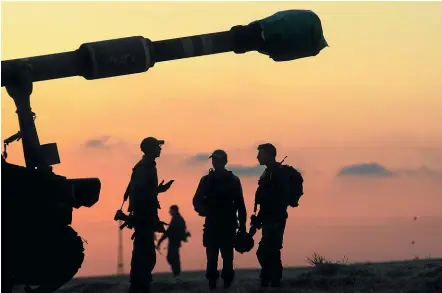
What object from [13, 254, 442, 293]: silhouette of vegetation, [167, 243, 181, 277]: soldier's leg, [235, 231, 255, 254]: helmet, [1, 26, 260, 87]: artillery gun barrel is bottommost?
[13, 254, 442, 293]: silhouette of vegetation

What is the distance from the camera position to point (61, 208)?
12.1m

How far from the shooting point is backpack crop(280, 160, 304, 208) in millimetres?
16359

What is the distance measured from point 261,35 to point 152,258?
3770mm

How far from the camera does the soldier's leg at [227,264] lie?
16.2 meters

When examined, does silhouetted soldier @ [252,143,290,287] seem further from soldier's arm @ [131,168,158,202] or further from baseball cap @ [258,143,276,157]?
soldier's arm @ [131,168,158,202]

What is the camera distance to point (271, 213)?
16.4m

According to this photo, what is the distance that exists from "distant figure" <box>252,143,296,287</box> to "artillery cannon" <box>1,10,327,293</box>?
2.90 meters

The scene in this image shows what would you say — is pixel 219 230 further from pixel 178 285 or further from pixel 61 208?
pixel 61 208

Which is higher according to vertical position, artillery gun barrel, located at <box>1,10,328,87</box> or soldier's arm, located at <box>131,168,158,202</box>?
artillery gun barrel, located at <box>1,10,328,87</box>

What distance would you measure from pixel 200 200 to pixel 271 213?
116 cm

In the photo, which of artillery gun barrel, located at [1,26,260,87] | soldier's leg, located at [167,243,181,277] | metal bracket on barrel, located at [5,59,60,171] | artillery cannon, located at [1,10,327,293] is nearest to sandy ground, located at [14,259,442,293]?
artillery cannon, located at [1,10,327,293]

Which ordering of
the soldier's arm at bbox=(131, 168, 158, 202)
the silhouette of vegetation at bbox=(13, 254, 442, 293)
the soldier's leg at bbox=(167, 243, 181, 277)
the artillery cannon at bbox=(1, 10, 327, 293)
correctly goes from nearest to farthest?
1. the artillery cannon at bbox=(1, 10, 327, 293)
2. the soldier's arm at bbox=(131, 168, 158, 202)
3. the silhouette of vegetation at bbox=(13, 254, 442, 293)
4. the soldier's leg at bbox=(167, 243, 181, 277)

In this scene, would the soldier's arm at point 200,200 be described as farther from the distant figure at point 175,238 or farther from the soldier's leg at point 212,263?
the distant figure at point 175,238

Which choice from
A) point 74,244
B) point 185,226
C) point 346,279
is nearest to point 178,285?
point 346,279
